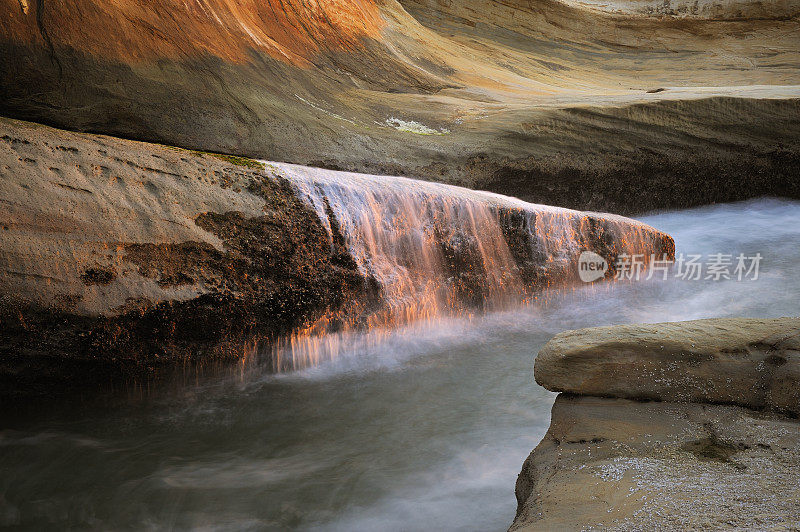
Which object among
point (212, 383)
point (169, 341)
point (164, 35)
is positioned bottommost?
point (212, 383)

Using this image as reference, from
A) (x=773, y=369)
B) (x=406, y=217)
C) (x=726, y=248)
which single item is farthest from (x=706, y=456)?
(x=726, y=248)

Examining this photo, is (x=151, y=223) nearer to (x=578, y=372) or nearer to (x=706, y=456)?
(x=578, y=372)

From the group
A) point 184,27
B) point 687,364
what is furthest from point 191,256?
point 184,27

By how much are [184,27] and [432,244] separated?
3.24 metres

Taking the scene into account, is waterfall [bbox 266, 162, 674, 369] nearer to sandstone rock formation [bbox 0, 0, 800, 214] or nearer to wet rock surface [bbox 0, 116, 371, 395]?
wet rock surface [bbox 0, 116, 371, 395]

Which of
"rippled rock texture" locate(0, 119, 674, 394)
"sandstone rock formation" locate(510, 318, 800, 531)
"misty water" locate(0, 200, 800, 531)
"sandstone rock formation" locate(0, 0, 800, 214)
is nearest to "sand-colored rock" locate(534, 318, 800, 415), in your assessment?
"sandstone rock formation" locate(510, 318, 800, 531)

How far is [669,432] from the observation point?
6.40ft

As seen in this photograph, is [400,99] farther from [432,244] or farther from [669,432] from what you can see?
[669,432]

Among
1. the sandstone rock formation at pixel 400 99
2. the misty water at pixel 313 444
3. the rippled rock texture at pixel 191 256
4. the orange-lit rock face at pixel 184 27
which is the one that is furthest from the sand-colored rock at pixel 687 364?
the orange-lit rock face at pixel 184 27

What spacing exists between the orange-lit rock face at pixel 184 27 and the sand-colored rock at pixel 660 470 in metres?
4.89

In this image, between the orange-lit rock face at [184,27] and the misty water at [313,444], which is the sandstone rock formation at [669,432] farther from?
the orange-lit rock face at [184,27]

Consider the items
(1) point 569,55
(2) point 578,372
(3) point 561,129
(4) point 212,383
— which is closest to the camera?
(2) point 578,372

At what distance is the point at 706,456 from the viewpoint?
1804 mm

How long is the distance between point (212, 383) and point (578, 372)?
2.19m
